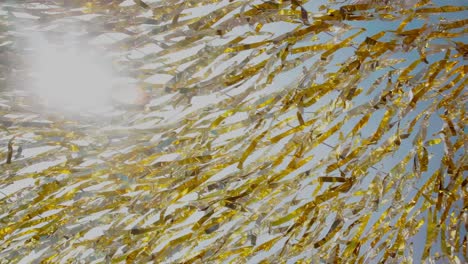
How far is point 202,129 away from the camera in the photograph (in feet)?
2.80

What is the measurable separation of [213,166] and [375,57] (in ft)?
0.94

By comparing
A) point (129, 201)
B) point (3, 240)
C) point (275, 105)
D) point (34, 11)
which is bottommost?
point (3, 240)

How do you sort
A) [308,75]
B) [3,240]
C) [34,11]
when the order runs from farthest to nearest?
[3,240] < [308,75] < [34,11]

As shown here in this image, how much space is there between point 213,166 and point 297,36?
22cm

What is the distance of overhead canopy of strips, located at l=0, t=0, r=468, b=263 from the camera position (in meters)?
0.78

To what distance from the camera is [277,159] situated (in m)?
0.88

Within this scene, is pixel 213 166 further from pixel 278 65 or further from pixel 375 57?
pixel 375 57

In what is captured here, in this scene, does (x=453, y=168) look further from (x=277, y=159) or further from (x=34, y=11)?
(x=34, y=11)

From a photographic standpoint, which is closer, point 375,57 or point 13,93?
point 13,93

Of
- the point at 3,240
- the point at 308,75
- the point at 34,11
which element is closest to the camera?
the point at 34,11

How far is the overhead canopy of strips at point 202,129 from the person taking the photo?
0.78 meters

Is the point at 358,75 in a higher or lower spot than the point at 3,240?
higher

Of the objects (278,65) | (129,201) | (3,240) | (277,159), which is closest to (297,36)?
(278,65)

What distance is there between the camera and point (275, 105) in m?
0.85
